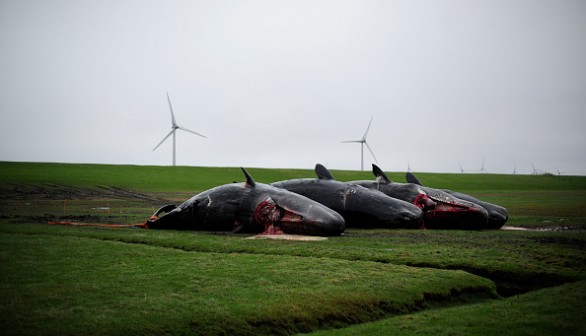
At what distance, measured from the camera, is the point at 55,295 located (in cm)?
933

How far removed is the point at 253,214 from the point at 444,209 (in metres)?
8.00

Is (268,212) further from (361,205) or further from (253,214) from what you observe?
(361,205)

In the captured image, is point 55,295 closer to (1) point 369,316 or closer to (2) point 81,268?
(2) point 81,268

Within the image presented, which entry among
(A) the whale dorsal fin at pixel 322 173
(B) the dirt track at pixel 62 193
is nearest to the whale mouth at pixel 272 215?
(A) the whale dorsal fin at pixel 322 173

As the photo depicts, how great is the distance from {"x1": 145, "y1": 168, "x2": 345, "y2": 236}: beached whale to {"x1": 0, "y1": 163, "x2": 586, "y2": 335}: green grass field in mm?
1073

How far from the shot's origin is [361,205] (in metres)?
21.6

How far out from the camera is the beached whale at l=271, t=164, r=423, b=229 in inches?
832

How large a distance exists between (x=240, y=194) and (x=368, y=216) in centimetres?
504

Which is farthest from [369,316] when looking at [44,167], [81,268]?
[44,167]

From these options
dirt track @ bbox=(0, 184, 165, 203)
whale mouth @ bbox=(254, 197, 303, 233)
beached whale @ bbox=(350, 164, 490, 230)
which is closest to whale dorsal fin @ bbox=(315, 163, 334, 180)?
beached whale @ bbox=(350, 164, 490, 230)

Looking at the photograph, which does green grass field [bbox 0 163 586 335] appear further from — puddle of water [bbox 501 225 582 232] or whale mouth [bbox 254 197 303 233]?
puddle of water [bbox 501 225 582 232]

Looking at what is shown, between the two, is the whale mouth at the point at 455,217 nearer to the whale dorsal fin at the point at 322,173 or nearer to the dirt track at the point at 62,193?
the whale dorsal fin at the point at 322,173

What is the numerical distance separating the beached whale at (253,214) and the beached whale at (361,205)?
235cm

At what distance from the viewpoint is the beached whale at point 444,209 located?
866 inches
